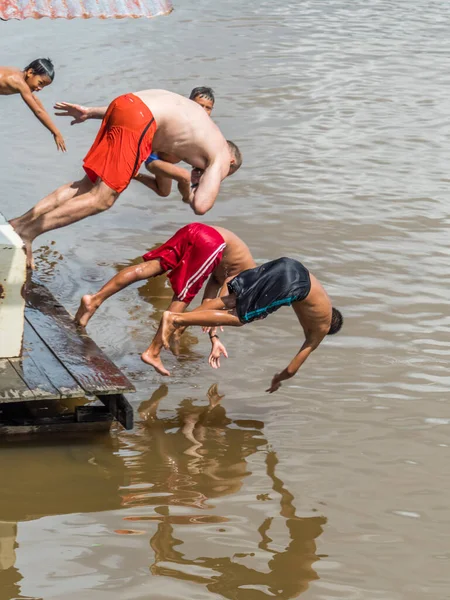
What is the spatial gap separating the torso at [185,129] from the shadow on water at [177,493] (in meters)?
1.67

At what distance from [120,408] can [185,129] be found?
2.03 meters

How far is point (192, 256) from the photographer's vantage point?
598 cm

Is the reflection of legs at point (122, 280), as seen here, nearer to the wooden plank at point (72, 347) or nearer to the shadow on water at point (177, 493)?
the wooden plank at point (72, 347)

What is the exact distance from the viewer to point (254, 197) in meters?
10.0

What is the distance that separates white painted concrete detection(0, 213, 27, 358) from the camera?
514cm

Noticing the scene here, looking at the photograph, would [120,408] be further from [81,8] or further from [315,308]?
[81,8]

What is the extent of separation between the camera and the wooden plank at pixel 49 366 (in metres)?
5.06

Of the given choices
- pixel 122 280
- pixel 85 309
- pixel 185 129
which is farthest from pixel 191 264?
pixel 185 129

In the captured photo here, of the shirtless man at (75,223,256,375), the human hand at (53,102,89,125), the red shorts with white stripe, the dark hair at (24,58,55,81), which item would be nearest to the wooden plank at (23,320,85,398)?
the shirtless man at (75,223,256,375)

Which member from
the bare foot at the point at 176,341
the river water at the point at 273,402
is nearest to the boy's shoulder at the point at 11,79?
the river water at the point at 273,402

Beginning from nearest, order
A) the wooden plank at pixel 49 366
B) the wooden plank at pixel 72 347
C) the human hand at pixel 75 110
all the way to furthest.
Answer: the wooden plank at pixel 49 366, the wooden plank at pixel 72 347, the human hand at pixel 75 110

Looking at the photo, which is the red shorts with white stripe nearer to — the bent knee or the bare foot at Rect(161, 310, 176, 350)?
the bare foot at Rect(161, 310, 176, 350)

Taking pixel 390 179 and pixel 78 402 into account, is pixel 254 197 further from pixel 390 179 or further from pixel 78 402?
pixel 78 402

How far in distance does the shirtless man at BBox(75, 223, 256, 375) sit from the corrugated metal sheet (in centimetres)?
463
